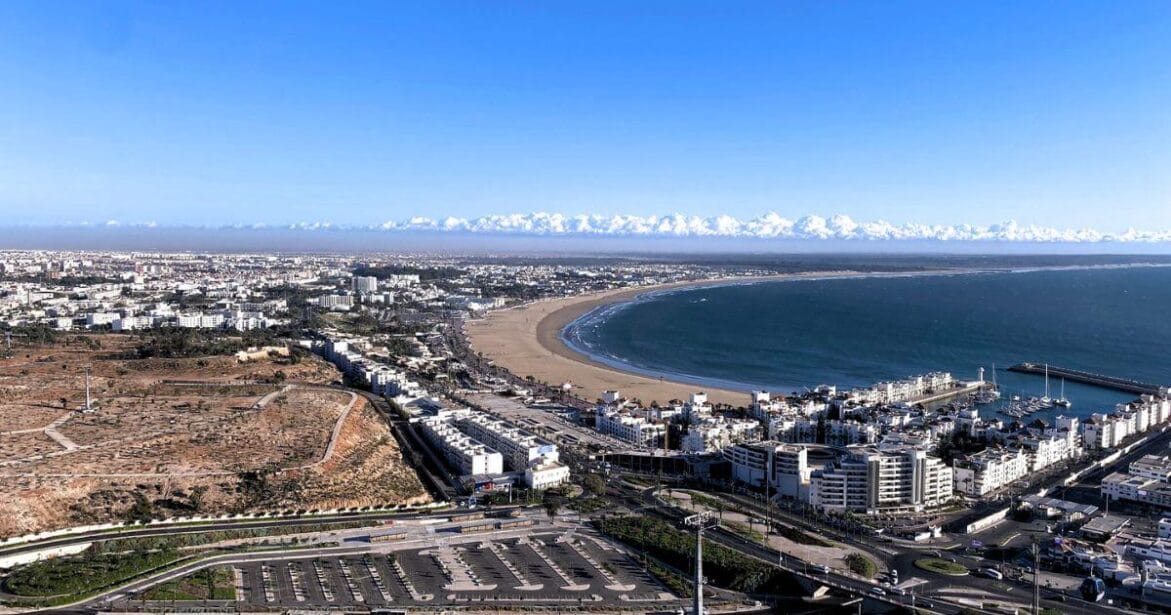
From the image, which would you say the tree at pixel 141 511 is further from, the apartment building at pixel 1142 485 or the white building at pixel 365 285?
the white building at pixel 365 285

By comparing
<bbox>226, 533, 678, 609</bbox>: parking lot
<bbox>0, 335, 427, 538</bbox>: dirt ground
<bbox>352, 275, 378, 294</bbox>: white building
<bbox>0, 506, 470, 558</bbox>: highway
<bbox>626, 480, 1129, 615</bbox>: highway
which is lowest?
<bbox>626, 480, 1129, 615</bbox>: highway

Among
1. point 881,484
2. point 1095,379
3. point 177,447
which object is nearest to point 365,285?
point 177,447

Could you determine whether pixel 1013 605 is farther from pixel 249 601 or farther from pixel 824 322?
pixel 824 322

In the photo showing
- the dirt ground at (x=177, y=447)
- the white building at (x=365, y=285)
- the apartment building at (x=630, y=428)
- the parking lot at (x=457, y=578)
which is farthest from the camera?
the white building at (x=365, y=285)

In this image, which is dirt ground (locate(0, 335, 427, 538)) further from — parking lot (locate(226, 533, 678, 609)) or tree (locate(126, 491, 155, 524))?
parking lot (locate(226, 533, 678, 609))

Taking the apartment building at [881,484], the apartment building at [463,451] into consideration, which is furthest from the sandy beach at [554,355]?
the apartment building at [881,484]

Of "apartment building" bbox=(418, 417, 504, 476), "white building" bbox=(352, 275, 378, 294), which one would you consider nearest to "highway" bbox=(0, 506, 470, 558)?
"apartment building" bbox=(418, 417, 504, 476)

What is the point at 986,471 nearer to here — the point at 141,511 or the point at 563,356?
the point at 141,511
